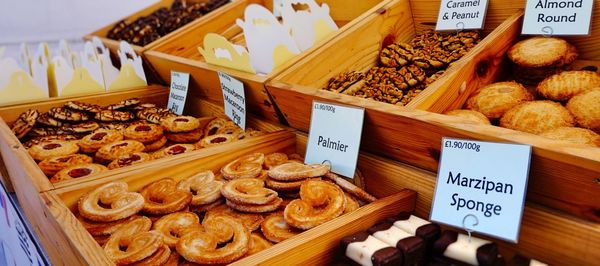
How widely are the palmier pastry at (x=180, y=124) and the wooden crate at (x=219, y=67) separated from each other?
0.22 metres

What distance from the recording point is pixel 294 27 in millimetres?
2102

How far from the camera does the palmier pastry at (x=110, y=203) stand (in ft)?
4.52

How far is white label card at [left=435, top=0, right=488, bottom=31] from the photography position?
6.11 feet

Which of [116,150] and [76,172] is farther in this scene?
[116,150]

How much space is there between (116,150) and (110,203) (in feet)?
1.85

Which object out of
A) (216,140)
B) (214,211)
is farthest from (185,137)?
(214,211)

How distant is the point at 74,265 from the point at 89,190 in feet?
1.28

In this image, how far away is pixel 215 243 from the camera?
4.03ft

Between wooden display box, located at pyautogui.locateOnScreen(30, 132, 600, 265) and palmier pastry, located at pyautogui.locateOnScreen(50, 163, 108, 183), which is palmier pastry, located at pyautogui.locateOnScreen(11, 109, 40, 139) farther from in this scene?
wooden display box, located at pyautogui.locateOnScreen(30, 132, 600, 265)

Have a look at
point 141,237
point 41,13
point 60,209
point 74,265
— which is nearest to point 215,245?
point 141,237

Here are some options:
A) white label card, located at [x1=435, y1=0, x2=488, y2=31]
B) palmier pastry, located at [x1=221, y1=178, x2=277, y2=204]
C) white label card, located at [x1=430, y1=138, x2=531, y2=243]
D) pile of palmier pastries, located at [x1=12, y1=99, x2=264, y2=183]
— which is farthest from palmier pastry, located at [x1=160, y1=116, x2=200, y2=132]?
white label card, located at [x1=430, y1=138, x2=531, y2=243]

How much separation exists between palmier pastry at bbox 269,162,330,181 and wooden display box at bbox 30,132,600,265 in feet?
0.56

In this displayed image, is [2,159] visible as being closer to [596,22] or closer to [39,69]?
[39,69]

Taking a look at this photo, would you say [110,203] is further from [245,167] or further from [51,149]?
[51,149]
